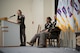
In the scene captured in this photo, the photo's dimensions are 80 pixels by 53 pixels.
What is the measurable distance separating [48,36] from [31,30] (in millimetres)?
2864

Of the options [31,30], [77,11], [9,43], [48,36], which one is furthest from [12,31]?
[31,30]

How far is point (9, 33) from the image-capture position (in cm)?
623

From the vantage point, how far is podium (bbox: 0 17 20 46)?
6.05 metres

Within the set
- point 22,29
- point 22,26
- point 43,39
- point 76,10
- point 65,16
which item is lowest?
point 43,39

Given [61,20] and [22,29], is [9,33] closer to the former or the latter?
[22,29]

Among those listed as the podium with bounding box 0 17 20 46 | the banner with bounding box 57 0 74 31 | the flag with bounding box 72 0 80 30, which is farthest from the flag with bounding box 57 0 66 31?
the podium with bounding box 0 17 20 46

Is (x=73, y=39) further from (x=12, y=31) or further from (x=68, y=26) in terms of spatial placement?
(x=12, y=31)

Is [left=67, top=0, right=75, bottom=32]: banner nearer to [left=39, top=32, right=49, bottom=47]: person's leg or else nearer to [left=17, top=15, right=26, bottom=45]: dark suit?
[left=39, top=32, right=49, bottom=47]: person's leg

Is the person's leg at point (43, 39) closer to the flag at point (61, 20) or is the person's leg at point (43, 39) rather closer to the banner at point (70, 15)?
the flag at point (61, 20)

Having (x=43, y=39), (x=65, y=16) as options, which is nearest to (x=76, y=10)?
(x=65, y=16)

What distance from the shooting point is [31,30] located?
9.30 metres

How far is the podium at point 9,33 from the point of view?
6051mm

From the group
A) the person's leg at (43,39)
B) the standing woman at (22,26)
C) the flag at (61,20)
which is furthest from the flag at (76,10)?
the standing woman at (22,26)

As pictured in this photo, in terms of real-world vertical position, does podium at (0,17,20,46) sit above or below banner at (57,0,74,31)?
below
